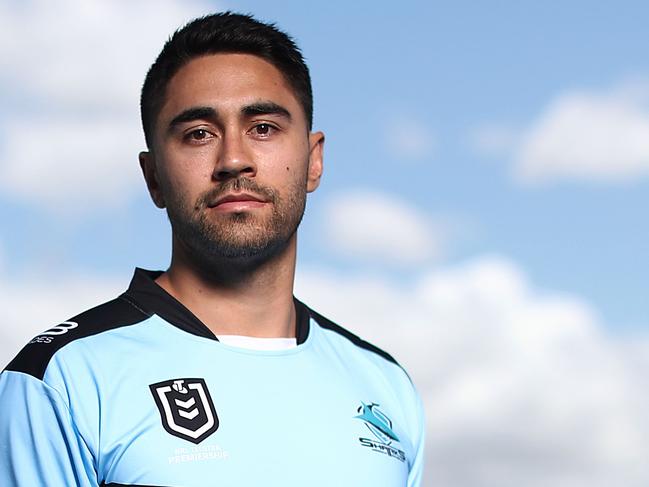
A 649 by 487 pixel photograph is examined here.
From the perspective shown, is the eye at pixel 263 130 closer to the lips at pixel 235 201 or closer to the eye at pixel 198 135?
the eye at pixel 198 135

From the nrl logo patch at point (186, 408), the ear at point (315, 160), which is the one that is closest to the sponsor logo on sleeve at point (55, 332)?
the nrl logo patch at point (186, 408)

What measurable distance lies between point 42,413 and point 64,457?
23 cm

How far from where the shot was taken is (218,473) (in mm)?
4973

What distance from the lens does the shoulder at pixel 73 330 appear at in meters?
5.02

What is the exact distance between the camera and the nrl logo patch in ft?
16.5

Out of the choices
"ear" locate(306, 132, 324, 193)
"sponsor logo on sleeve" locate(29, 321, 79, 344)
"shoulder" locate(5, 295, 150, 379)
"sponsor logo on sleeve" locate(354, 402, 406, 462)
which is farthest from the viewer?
"ear" locate(306, 132, 324, 193)

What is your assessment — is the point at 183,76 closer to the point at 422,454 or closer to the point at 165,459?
the point at 165,459

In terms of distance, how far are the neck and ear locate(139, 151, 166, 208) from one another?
28 cm

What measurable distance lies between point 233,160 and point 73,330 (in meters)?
1.19

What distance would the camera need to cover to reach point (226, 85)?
5.47m

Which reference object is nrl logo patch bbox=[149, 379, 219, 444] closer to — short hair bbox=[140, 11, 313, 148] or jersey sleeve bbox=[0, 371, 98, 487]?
jersey sleeve bbox=[0, 371, 98, 487]

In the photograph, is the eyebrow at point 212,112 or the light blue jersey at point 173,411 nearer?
the light blue jersey at point 173,411

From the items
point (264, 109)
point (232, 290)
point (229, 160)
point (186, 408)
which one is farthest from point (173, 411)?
point (264, 109)

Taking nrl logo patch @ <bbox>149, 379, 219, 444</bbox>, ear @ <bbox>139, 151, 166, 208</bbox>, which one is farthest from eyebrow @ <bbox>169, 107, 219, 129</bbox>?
nrl logo patch @ <bbox>149, 379, 219, 444</bbox>
